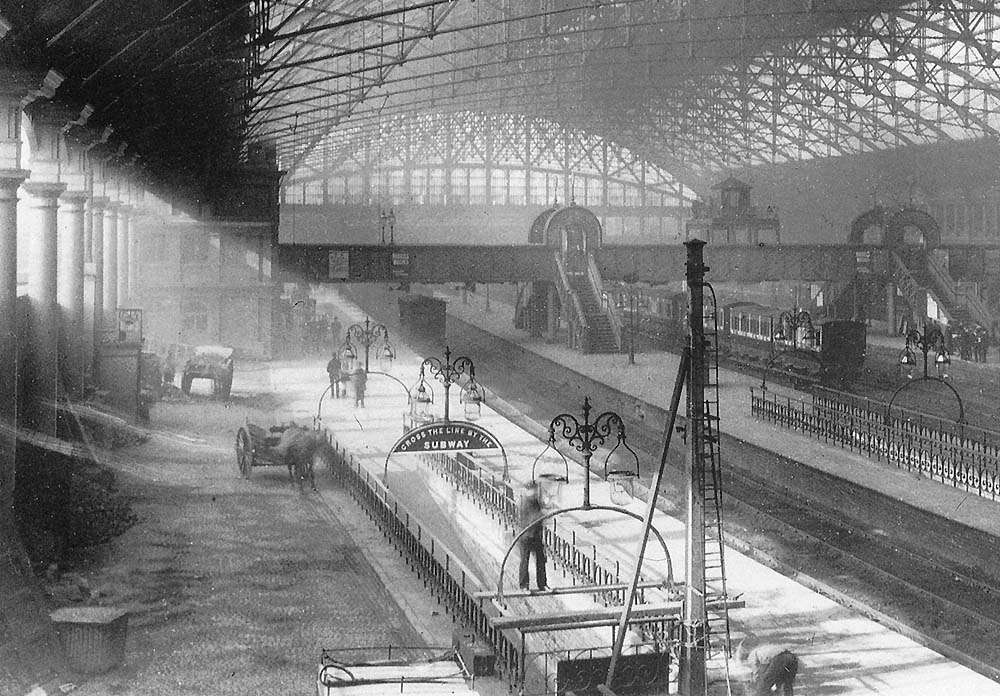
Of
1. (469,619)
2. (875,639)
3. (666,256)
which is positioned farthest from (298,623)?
(666,256)

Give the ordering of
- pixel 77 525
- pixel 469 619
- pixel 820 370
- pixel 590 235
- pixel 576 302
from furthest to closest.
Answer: pixel 590 235 < pixel 576 302 < pixel 820 370 < pixel 77 525 < pixel 469 619

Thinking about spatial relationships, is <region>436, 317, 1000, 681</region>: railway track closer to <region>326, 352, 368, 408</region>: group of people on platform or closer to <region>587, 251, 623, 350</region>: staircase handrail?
<region>326, 352, 368, 408</region>: group of people on platform

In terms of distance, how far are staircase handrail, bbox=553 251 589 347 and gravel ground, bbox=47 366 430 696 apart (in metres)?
20.3

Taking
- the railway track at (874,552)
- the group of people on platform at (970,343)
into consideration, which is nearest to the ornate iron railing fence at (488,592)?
the railway track at (874,552)

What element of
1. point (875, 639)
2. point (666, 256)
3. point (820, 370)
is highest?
point (666, 256)

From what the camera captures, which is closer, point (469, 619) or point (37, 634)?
point (37, 634)

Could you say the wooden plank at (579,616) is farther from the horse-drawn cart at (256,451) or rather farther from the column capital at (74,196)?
the column capital at (74,196)

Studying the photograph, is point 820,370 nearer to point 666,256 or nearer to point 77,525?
point 666,256

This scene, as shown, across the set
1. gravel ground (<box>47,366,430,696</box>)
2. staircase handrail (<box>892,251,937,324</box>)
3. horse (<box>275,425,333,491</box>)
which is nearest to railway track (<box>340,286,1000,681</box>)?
gravel ground (<box>47,366,430,696</box>)

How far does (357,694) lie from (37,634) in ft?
11.6

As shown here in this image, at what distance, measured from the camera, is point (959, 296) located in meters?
44.8

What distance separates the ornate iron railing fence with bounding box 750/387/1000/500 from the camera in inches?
831

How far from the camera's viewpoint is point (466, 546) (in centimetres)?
1697

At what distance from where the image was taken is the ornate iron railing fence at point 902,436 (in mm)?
21113
